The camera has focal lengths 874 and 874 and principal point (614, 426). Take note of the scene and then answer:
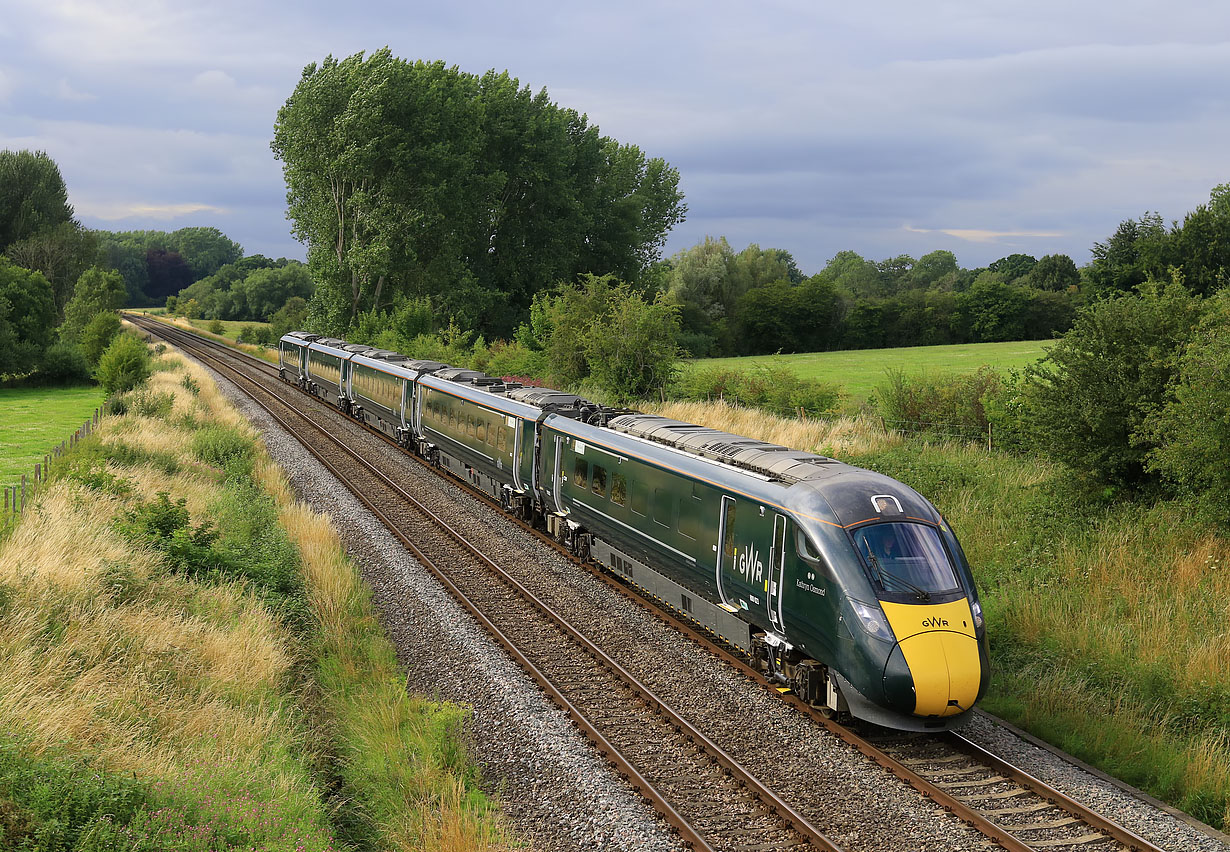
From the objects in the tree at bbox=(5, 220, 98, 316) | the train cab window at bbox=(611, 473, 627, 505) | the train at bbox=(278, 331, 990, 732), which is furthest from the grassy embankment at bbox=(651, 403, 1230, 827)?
the tree at bbox=(5, 220, 98, 316)

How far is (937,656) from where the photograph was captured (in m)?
9.39

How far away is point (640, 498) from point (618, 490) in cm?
94

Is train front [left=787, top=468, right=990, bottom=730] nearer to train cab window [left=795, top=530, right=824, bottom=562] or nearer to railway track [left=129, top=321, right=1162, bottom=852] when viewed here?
train cab window [left=795, top=530, right=824, bottom=562]

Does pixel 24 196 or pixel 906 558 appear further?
pixel 24 196

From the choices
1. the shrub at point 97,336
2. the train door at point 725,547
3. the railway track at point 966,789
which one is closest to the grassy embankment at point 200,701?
the railway track at point 966,789

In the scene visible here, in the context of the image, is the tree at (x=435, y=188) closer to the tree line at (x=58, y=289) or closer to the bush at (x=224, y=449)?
the tree line at (x=58, y=289)

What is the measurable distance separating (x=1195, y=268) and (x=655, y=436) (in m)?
35.2

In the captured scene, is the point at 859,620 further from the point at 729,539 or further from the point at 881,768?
the point at 729,539

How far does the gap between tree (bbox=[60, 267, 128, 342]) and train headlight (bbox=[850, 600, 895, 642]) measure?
67.9m

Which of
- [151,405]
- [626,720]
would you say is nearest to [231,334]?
[151,405]

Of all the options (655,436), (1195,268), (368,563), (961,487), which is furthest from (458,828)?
(1195,268)

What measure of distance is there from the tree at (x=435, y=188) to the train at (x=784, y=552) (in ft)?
123

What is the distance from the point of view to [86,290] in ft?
215

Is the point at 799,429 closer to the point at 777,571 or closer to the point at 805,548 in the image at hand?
the point at 777,571
